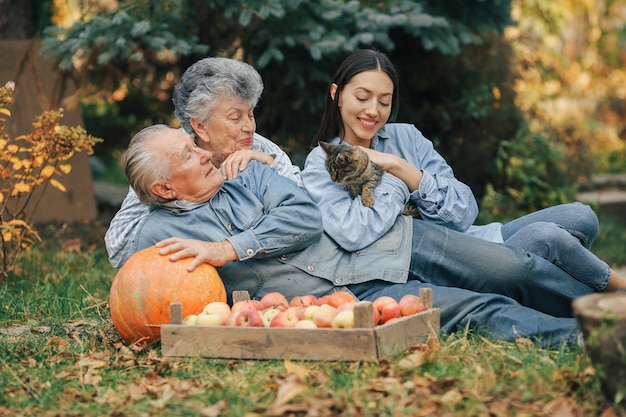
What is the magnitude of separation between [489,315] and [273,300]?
1.00 metres

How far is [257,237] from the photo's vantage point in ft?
12.5

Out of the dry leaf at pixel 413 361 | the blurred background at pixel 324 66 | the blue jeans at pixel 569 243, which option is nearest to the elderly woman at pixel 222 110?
the blue jeans at pixel 569 243

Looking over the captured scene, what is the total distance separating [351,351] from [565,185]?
19.5 feet

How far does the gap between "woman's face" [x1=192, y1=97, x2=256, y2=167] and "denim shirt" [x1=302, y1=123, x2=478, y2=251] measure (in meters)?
0.38

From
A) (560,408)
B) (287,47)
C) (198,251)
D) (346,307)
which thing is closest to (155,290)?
(198,251)

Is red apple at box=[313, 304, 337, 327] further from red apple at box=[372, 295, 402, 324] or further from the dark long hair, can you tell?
the dark long hair

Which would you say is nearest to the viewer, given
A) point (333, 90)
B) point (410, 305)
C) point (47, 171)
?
point (410, 305)

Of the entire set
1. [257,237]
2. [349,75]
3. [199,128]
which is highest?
[349,75]

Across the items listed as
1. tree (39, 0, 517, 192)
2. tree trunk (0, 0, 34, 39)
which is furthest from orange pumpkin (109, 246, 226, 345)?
tree trunk (0, 0, 34, 39)

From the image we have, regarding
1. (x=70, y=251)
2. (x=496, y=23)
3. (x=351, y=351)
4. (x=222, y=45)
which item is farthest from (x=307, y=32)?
(x=351, y=351)

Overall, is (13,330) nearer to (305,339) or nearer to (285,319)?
(285,319)

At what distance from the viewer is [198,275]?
145 inches

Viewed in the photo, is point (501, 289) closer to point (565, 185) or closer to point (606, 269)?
point (606, 269)

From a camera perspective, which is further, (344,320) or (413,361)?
(344,320)
